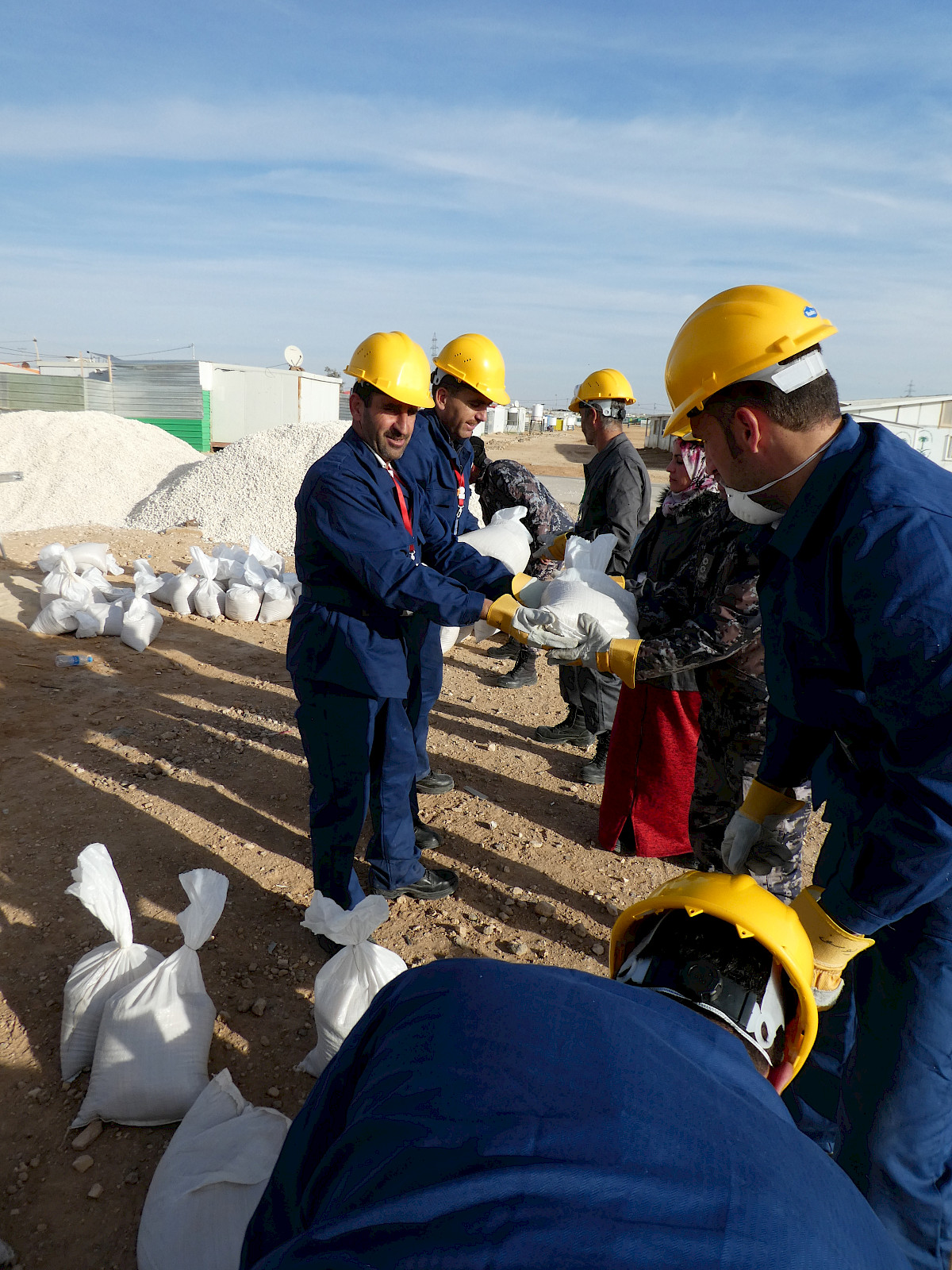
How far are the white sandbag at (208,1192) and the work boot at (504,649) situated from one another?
4.67m

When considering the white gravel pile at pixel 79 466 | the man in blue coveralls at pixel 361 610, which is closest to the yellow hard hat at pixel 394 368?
the man in blue coveralls at pixel 361 610

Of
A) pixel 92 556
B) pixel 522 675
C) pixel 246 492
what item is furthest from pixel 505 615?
pixel 246 492

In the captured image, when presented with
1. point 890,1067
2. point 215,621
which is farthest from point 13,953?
point 215,621

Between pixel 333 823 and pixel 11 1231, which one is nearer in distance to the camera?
pixel 11 1231

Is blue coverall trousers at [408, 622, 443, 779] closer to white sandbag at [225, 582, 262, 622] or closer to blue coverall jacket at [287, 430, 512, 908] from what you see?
blue coverall jacket at [287, 430, 512, 908]

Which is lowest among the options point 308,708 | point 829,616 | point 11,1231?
point 11,1231

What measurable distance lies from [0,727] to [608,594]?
3577 mm

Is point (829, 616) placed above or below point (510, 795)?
above

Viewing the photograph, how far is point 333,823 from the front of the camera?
111 inches

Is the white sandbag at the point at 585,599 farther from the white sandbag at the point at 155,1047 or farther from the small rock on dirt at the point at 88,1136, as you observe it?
the small rock on dirt at the point at 88,1136

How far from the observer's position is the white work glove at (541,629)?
279 cm

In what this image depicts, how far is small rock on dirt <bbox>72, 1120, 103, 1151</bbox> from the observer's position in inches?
79.1

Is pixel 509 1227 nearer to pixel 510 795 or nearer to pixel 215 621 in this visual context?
pixel 510 795

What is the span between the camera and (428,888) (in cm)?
318
